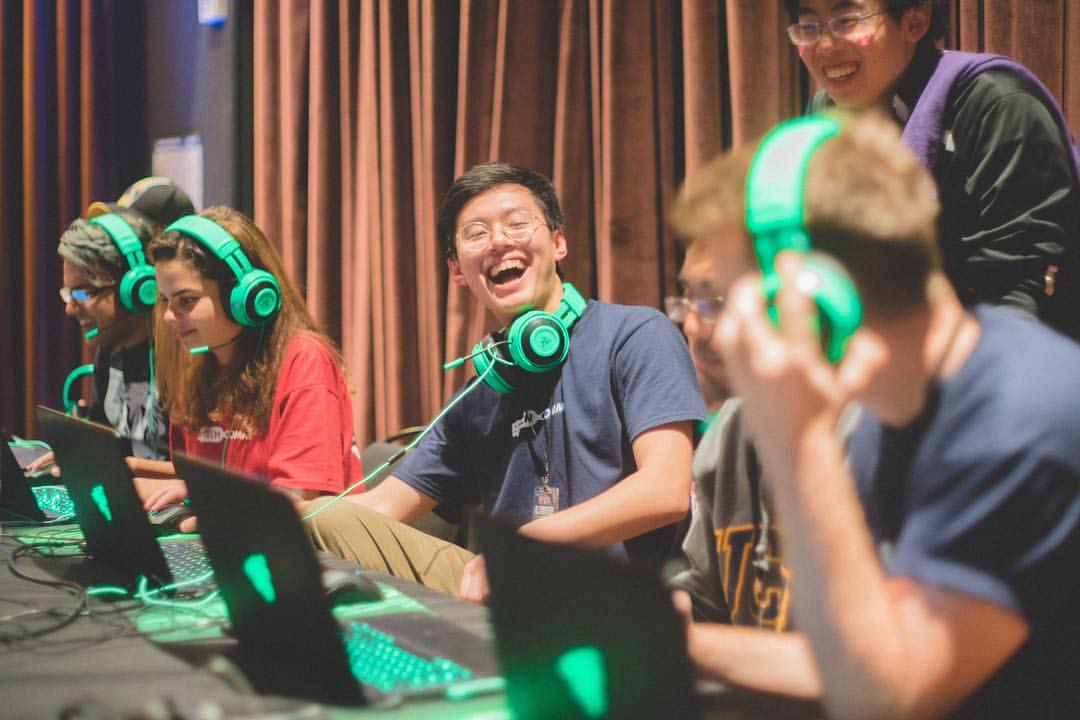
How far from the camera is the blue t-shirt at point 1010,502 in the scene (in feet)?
2.46

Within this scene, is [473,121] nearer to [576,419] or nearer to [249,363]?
[249,363]

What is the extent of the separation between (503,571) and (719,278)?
294 mm

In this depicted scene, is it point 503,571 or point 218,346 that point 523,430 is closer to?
point 218,346

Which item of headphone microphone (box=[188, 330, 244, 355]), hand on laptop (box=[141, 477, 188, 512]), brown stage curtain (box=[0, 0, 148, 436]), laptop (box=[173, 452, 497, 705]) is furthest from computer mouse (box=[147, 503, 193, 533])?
brown stage curtain (box=[0, 0, 148, 436])

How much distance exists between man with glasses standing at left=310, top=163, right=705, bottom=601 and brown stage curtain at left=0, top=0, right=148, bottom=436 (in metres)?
2.93

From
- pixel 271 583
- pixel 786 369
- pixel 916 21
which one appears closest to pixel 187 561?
pixel 271 583

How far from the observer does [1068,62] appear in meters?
2.06

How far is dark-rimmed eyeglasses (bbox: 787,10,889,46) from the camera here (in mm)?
1665

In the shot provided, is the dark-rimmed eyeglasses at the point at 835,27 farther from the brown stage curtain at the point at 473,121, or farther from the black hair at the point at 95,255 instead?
the black hair at the point at 95,255

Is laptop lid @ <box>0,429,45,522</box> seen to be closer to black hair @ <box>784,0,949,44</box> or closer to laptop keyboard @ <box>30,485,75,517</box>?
laptop keyboard @ <box>30,485,75,517</box>

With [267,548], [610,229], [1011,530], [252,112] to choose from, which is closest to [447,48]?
[610,229]

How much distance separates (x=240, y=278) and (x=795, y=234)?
160 centimetres

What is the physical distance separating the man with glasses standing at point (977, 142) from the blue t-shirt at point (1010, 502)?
2.30ft

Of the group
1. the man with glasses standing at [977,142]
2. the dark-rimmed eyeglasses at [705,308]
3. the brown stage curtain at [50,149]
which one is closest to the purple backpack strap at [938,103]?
the man with glasses standing at [977,142]
